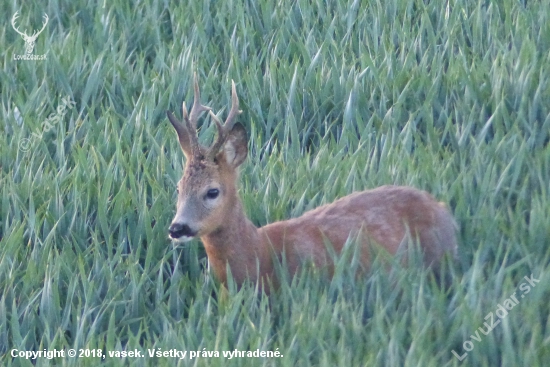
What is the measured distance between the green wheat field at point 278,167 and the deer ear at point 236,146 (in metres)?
0.53

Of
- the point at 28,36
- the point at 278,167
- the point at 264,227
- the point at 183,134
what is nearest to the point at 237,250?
the point at 264,227

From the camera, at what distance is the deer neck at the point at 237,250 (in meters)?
5.03

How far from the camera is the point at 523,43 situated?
718 cm

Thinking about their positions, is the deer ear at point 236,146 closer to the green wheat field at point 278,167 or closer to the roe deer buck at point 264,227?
the roe deer buck at point 264,227

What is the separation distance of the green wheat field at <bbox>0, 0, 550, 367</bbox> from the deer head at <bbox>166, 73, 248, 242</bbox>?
1.18ft

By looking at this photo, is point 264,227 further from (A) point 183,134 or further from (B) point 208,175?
(A) point 183,134

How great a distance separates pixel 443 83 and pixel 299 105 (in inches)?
42.3

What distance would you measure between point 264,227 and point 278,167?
0.86m

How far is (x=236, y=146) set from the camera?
5.14 meters

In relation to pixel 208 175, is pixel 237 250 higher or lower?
lower

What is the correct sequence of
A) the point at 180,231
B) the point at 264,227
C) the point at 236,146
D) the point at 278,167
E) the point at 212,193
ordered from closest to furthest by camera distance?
the point at 180,231 → the point at 212,193 → the point at 236,146 → the point at 264,227 → the point at 278,167

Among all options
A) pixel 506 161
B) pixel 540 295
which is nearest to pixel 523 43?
pixel 506 161

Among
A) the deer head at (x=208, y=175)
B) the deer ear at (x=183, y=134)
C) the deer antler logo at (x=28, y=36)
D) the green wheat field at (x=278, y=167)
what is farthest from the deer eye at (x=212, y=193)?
the deer antler logo at (x=28, y=36)

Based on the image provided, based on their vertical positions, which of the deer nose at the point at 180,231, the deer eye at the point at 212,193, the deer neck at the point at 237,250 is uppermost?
the deer eye at the point at 212,193
